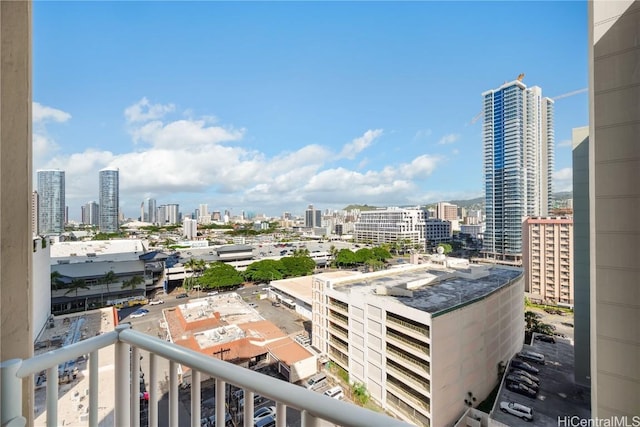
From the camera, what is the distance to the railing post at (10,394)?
18.9 inches

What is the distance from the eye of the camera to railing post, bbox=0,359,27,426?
1.58 feet

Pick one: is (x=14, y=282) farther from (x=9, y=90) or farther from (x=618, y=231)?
(x=618, y=231)

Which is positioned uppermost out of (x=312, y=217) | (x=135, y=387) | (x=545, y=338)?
(x=135, y=387)

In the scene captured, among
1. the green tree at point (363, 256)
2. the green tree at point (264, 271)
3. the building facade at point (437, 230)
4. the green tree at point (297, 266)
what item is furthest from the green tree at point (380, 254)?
the building facade at point (437, 230)

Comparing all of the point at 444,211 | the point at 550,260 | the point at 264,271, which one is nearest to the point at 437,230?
the point at 444,211

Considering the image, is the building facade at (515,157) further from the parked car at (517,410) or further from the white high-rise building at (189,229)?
the white high-rise building at (189,229)

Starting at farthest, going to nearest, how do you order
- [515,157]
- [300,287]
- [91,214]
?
1. [91,214]
2. [300,287]
3. [515,157]

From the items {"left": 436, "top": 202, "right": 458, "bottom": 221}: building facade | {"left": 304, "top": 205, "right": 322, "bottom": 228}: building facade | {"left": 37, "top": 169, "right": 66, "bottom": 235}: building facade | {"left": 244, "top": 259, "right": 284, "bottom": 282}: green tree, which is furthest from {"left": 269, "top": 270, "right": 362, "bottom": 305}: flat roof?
{"left": 304, "top": 205, "right": 322, "bottom": 228}: building facade

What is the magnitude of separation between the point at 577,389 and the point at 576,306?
2.15 metres

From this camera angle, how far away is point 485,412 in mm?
4512

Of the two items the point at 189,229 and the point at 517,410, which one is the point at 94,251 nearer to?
the point at 517,410

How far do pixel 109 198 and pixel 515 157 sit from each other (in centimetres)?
1095

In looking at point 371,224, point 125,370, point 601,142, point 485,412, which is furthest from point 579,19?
point 371,224

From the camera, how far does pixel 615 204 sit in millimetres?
1123
